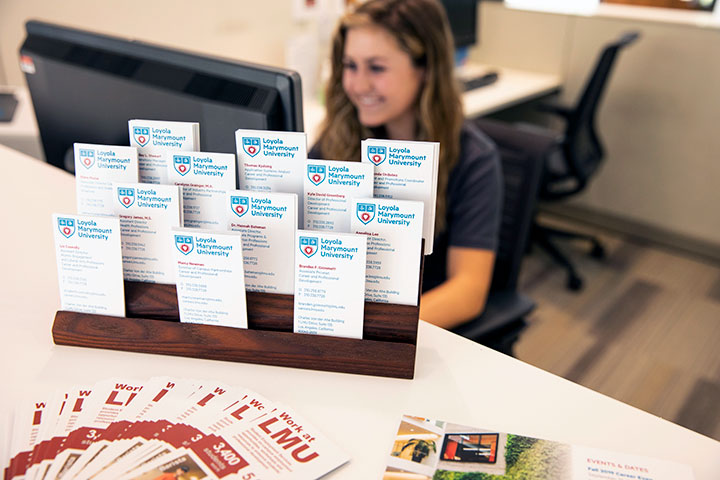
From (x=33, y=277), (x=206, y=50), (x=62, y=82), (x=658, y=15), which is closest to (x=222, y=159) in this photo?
(x=33, y=277)

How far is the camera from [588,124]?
2.72 metres

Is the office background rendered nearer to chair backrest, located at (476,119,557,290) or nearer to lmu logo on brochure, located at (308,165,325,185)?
chair backrest, located at (476,119,557,290)

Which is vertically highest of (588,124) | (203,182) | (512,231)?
(203,182)

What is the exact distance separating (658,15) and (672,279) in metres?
1.25

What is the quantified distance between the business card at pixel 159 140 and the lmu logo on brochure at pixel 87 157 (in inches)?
2.0

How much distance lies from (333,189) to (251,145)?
0.11 metres

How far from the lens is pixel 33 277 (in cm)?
98

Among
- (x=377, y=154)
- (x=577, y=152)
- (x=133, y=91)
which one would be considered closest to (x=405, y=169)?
(x=377, y=154)

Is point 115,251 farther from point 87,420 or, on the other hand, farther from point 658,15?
point 658,15

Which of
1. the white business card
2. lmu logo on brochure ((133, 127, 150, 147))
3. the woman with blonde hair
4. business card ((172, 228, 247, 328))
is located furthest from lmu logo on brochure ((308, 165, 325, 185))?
the woman with blonde hair

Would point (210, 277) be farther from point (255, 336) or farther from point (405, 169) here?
point (405, 169)

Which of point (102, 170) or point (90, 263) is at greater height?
point (102, 170)

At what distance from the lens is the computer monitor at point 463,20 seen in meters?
2.96

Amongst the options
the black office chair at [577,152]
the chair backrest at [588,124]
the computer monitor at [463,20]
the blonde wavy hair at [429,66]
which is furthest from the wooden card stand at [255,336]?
the computer monitor at [463,20]
